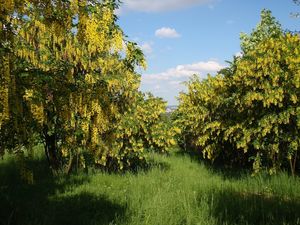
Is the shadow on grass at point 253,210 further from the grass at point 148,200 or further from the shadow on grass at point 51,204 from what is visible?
the shadow on grass at point 51,204

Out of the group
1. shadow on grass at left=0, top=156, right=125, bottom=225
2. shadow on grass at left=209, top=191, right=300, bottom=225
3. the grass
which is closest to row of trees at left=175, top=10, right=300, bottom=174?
the grass

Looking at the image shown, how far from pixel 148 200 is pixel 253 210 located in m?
2.41

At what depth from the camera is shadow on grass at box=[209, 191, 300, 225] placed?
8094mm

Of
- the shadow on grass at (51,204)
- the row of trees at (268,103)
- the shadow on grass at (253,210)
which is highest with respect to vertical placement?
the row of trees at (268,103)

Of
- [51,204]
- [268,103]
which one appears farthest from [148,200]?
[268,103]

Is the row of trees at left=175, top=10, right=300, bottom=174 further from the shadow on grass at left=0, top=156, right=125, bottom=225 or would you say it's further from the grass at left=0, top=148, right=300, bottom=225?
the shadow on grass at left=0, top=156, right=125, bottom=225

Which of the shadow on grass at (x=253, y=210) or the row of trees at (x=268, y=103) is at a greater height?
the row of trees at (x=268, y=103)

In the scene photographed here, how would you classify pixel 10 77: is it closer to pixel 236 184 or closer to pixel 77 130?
pixel 77 130

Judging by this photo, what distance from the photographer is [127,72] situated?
44.4ft

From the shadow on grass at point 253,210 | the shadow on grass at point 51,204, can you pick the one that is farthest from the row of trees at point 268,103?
the shadow on grass at point 51,204

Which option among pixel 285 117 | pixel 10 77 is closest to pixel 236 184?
pixel 285 117

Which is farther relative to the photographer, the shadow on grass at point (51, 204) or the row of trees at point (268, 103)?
the row of trees at point (268, 103)

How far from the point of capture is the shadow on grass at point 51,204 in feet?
26.7

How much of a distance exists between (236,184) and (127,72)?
16.6 feet
